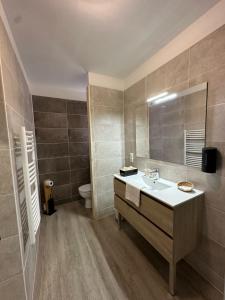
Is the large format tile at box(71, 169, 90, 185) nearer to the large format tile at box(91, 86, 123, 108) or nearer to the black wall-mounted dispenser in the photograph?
the large format tile at box(91, 86, 123, 108)

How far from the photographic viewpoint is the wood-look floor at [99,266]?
131 cm

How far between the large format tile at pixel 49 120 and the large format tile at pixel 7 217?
210cm

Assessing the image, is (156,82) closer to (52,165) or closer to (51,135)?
(51,135)

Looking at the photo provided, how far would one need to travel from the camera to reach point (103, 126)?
2410 millimetres

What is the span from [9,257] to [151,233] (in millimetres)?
1237

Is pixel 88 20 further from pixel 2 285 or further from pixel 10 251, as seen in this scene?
pixel 2 285

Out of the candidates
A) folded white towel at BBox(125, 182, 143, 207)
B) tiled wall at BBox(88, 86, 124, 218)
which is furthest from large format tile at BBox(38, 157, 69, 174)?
folded white towel at BBox(125, 182, 143, 207)

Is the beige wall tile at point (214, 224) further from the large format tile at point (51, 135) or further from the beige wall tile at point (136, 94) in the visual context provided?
the large format tile at point (51, 135)

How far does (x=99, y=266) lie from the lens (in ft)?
5.20

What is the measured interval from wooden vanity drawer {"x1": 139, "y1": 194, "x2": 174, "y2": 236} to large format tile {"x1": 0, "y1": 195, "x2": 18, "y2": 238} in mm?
1166

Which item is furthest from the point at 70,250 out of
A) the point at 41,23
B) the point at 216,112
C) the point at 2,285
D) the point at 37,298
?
the point at 41,23

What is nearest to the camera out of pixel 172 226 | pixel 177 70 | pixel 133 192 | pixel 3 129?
pixel 3 129

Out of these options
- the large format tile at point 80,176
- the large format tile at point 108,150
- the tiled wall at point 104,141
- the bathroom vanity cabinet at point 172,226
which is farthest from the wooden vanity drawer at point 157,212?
the large format tile at point 80,176

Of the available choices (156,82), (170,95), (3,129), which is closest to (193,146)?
(170,95)
